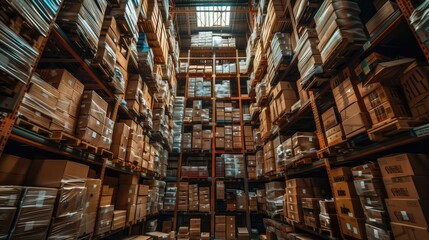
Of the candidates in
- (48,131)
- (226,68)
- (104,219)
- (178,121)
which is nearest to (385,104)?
(48,131)

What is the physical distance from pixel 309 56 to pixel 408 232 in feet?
8.44

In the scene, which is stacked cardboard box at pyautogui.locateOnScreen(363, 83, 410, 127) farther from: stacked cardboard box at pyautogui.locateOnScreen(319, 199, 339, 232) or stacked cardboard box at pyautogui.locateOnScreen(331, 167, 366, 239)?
stacked cardboard box at pyautogui.locateOnScreen(319, 199, 339, 232)

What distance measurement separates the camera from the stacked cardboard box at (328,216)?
8.90 feet

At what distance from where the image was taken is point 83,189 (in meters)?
2.47

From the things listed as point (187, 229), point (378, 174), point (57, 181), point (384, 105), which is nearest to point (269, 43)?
point (384, 105)

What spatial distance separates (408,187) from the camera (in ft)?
5.73

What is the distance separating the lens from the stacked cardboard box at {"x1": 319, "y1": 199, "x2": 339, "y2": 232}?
8.90 feet

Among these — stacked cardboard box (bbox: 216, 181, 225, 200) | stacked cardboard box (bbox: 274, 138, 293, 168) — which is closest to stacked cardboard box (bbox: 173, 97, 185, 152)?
stacked cardboard box (bbox: 216, 181, 225, 200)

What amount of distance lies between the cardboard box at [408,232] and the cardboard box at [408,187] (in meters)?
0.25

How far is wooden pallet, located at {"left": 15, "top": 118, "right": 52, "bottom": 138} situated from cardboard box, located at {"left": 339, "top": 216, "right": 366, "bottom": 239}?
3580mm

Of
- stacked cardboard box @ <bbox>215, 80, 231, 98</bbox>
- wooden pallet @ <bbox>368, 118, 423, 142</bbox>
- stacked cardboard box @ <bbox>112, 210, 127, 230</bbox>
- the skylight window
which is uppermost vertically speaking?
the skylight window

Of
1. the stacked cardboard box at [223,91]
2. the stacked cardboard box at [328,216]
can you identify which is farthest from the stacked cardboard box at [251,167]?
the stacked cardboard box at [328,216]

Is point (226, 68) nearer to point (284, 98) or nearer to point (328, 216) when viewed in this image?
point (284, 98)

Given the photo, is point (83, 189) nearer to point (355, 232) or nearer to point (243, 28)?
point (355, 232)
